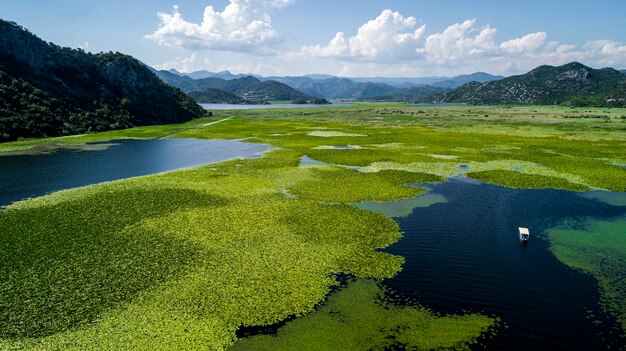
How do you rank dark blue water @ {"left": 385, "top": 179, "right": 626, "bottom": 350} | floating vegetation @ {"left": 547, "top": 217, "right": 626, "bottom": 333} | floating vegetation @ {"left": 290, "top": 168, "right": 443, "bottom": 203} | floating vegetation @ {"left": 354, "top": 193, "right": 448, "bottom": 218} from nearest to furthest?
dark blue water @ {"left": 385, "top": 179, "right": 626, "bottom": 350} → floating vegetation @ {"left": 547, "top": 217, "right": 626, "bottom": 333} → floating vegetation @ {"left": 354, "top": 193, "right": 448, "bottom": 218} → floating vegetation @ {"left": 290, "top": 168, "right": 443, "bottom": 203}

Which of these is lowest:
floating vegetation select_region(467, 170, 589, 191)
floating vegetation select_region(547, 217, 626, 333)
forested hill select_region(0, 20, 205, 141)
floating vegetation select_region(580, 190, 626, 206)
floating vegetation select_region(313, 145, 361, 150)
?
floating vegetation select_region(547, 217, 626, 333)

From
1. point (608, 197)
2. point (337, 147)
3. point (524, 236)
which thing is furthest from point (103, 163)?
point (608, 197)

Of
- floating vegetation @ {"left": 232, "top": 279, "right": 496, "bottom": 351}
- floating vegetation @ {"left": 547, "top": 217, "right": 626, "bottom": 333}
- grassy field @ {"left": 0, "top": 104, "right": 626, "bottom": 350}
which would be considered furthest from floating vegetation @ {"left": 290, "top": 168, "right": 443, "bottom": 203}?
floating vegetation @ {"left": 232, "top": 279, "right": 496, "bottom": 351}

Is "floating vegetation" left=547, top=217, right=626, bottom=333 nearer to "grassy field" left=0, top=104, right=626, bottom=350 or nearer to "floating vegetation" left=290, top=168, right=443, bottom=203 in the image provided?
"grassy field" left=0, top=104, right=626, bottom=350

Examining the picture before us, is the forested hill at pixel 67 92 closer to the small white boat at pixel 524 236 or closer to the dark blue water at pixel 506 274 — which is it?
the dark blue water at pixel 506 274

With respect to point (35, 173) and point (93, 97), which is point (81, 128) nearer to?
point (93, 97)

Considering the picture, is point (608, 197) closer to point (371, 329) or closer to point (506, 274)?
point (506, 274)

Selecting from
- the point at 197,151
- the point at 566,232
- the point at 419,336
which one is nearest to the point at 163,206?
the point at 419,336
